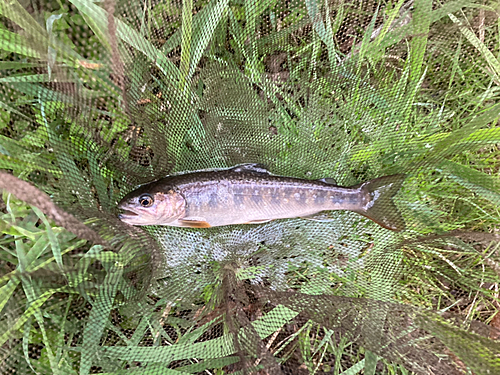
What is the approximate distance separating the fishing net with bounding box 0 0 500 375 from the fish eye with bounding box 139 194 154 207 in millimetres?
183

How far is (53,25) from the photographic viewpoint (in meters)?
1.80

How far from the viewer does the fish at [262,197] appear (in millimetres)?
2033

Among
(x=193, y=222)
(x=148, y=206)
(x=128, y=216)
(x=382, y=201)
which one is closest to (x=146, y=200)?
(x=148, y=206)

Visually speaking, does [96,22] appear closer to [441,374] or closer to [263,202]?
[263,202]

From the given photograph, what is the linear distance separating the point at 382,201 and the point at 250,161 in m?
0.95

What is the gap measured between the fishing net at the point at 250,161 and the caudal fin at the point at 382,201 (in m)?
0.15

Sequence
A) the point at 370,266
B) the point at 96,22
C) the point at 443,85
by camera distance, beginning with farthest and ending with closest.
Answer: the point at 443,85, the point at 370,266, the point at 96,22

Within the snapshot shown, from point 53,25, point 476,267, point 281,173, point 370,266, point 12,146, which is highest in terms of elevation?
point 53,25

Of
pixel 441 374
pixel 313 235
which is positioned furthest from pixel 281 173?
pixel 441 374

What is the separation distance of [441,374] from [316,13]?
92.8 inches

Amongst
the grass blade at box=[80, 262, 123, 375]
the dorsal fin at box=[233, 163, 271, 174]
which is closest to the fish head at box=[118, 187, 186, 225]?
the grass blade at box=[80, 262, 123, 375]

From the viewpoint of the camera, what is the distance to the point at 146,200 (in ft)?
6.30

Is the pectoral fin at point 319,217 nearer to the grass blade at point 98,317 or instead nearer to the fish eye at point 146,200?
the fish eye at point 146,200

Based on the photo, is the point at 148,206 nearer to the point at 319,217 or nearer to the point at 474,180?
the point at 319,217
